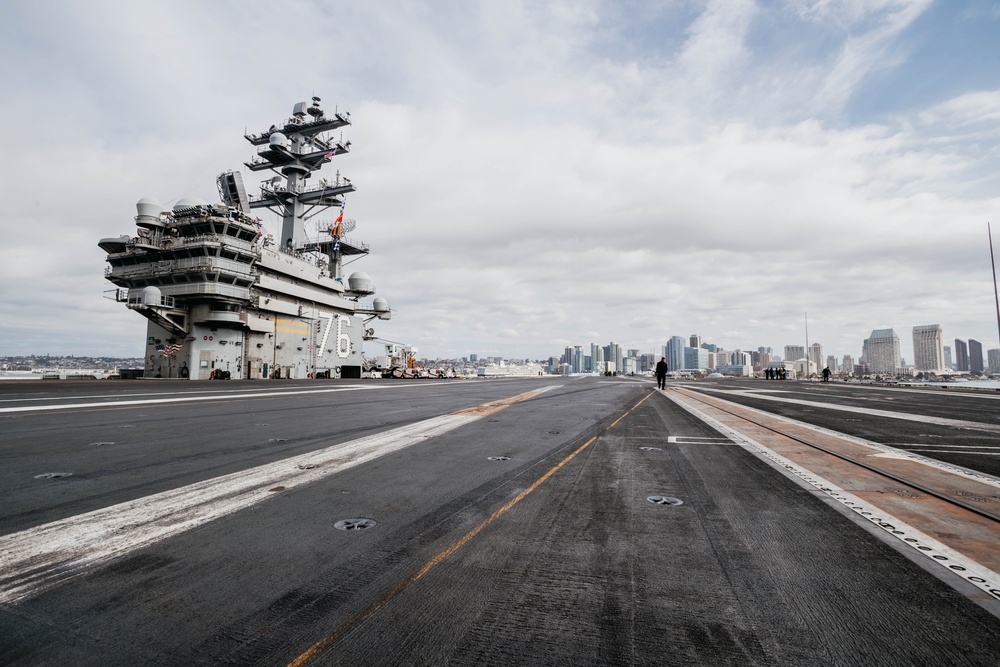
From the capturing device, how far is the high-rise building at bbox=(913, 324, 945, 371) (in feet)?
401

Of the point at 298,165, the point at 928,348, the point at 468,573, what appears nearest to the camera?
the point at 468,573

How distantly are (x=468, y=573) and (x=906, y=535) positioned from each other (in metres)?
3.39

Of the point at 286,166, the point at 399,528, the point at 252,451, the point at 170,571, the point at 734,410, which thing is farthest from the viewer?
the point at 286,166

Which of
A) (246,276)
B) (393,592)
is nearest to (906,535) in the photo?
(393,592)

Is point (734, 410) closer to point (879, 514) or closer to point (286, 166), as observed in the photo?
point (879, 514)

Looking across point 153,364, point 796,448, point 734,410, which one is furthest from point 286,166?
point 796,448

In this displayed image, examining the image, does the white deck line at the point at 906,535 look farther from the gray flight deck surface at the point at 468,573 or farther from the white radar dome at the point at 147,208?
the white radar dome at the point at 147,208

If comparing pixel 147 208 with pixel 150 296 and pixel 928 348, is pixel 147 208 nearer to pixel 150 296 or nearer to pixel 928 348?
pixel 150 296

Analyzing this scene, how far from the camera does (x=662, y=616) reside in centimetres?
240

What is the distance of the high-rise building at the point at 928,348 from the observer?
122250 mm

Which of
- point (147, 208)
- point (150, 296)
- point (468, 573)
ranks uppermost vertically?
point (147, 208)

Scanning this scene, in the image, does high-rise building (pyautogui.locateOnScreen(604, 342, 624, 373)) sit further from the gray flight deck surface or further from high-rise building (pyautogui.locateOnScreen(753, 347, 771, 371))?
the gray flight deck surface

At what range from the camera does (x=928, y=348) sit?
124688mm

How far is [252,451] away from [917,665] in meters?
7.30
